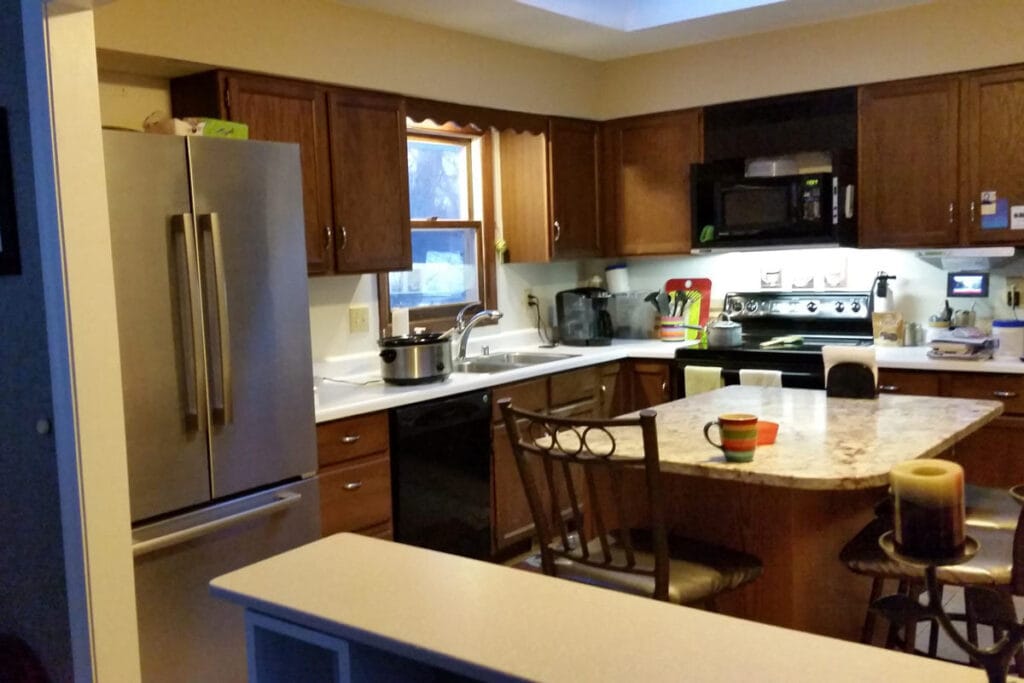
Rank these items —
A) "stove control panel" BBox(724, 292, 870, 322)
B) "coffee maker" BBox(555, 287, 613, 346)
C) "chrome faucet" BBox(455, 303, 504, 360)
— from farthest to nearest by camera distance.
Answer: "coffee maker" BBox(555, 287, 613, 346) < "stove control panel" BBox(724, 292, 870, 322) < "chrome faucet" BBox(455, 303, 504, 360)

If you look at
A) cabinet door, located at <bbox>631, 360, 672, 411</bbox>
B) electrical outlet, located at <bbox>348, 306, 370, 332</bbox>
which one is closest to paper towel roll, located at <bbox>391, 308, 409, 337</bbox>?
electrical outlet, located at <bbox>348, 306, 370, 332</bbox>

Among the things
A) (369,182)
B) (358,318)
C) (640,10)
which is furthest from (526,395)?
(640,10)

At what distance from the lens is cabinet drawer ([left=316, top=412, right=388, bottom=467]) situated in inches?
124

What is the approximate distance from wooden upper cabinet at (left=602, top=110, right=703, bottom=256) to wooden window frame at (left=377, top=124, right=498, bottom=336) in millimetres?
703

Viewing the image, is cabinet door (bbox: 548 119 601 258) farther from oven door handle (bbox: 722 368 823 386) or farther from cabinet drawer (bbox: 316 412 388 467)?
cabinet drawer (bbox: 316 412 388 467)

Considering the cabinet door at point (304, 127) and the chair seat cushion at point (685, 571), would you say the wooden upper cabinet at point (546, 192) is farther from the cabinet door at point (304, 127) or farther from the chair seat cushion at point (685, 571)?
the chair seat cushion at point (685, 571)

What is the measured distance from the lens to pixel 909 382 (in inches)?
154

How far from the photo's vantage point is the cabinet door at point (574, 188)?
4.76 meters

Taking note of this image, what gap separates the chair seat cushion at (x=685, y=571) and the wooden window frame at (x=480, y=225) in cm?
226

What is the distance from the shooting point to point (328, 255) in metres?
3.55

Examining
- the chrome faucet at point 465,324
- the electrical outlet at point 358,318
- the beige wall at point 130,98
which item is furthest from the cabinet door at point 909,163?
the beige wall at point 130,98

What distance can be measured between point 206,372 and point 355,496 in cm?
84

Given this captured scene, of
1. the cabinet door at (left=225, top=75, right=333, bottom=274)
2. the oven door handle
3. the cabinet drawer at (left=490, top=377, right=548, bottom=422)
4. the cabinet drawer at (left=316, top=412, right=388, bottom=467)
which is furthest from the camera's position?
the oven door handle

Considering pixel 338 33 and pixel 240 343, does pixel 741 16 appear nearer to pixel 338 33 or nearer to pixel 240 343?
pixel 338 33
